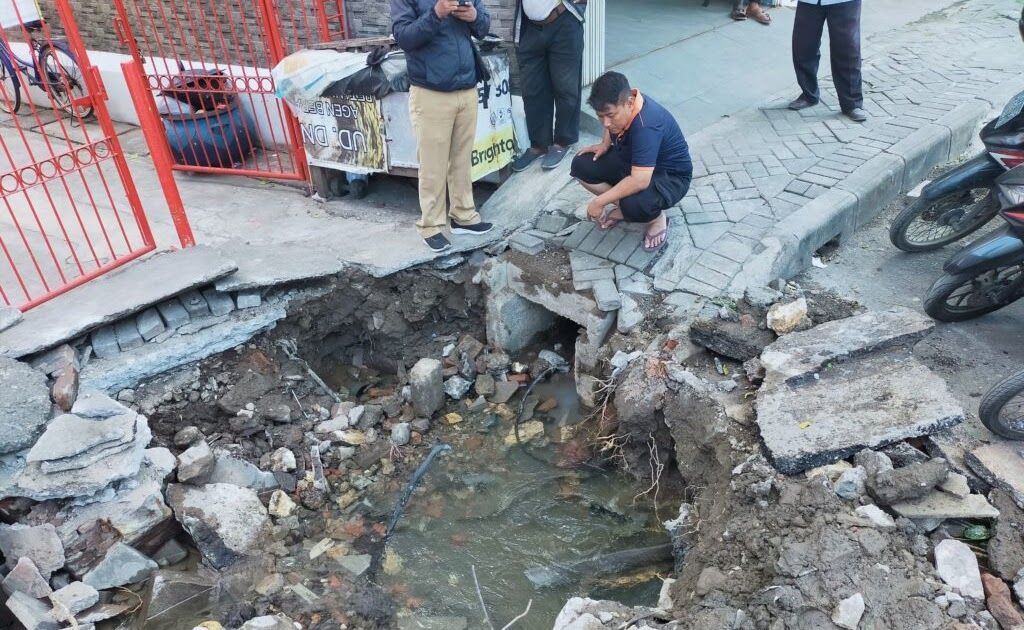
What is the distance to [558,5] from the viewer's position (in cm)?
511

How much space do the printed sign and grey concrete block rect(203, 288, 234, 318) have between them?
1952mm

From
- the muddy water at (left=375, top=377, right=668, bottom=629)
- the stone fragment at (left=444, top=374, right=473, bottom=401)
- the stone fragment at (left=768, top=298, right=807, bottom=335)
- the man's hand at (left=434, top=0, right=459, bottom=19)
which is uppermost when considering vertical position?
the man's hand at (left=434, top=0, right=459, bottom=19)

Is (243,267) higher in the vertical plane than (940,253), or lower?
higher

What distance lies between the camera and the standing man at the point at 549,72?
5172 mm

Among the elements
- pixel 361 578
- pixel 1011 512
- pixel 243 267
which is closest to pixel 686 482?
pixel 1011 512

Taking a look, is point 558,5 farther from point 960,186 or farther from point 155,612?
point 155,612

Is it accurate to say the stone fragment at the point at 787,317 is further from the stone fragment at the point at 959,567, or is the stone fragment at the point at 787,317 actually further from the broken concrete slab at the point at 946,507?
the stone fragment at the point at 959,567

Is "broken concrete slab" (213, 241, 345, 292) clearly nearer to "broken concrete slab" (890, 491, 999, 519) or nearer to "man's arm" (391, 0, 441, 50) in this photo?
"man's arm" (391, 0, 441, 50)

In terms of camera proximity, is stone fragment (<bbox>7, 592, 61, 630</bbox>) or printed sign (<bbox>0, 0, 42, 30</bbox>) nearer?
stone fragment (<bbox>7, 592, 61, 630</bbox>)

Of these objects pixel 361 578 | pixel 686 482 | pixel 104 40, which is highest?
pixel 104 40

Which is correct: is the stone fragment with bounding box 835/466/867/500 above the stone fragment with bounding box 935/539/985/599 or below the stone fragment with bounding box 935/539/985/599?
above

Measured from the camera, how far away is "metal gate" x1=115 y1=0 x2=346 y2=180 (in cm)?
617

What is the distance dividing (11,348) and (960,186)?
5798 millimetres

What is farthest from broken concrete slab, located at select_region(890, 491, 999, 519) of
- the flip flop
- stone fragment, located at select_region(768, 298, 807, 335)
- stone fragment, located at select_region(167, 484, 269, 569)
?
stone fragment, located at select_region(167, 484, 269, 569)
